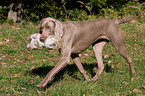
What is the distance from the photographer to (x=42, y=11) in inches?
374

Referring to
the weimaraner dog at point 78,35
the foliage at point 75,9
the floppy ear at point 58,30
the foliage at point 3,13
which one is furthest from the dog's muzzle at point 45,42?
the foliage at point 3,13

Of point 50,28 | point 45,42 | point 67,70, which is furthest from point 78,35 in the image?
point 67,70

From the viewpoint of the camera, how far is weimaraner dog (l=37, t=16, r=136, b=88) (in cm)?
359

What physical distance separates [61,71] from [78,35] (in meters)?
1.34

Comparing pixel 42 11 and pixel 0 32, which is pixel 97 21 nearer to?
pixel 0 32

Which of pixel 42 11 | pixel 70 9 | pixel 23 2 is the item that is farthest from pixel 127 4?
pixel 23 2

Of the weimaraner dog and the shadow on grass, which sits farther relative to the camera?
the shadow on grass

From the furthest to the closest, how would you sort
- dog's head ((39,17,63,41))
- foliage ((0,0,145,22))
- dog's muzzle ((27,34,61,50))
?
1. foliage ((0,0,145,22))
2. dog's head ((39,17,63,41))
3. dog's muzzle ((27,34,61,50))

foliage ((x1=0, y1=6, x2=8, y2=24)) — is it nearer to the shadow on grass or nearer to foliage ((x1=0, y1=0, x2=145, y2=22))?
foliage ((x1=0, y1=0, x2=145, y2=22))

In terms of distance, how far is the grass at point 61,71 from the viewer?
385cm

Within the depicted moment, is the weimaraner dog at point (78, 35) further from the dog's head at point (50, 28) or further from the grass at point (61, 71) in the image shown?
the grass at point (61, 71)

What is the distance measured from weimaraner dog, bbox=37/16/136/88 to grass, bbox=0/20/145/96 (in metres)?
0.33

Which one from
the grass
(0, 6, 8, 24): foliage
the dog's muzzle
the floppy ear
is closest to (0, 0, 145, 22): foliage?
(0, 6, 8, 24): foliage

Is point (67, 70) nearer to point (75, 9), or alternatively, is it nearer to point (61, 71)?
point (61, 71)
